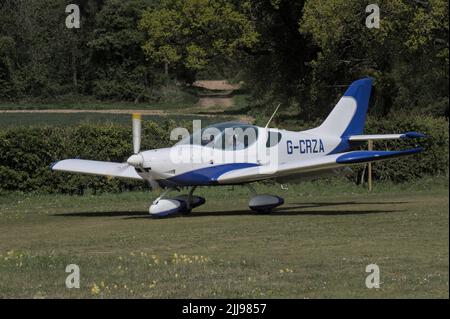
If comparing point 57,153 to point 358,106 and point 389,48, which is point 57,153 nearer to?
point 358,106

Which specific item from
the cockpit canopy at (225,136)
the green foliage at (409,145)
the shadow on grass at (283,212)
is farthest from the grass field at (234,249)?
the green foliage at (409,145)

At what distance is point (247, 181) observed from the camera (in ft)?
69.9

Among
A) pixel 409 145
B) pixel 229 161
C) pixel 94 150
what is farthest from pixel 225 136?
pixel 409 145

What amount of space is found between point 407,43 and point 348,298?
2870cm

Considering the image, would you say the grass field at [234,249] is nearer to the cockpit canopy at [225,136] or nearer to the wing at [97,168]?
the wing at [97,168]

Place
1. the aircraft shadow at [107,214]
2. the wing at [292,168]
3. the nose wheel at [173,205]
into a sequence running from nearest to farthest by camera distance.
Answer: the wing at [292,168]
the nose wheel at [173,205]
the aircraft shadow at [107,214]

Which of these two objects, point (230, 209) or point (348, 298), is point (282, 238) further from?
point (230, 209)

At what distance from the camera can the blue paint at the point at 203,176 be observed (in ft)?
68.6

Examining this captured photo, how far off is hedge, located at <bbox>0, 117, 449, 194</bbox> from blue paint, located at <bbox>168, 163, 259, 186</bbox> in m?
8.50

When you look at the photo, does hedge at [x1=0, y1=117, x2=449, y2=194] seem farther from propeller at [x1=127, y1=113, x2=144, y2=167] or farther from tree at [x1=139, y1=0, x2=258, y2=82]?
tree at [x1=139, y1=0, x2=258, y2=82]

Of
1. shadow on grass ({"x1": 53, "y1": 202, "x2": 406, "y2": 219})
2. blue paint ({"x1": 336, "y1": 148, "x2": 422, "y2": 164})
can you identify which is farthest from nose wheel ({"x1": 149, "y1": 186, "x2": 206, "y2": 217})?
blue paint ({"x1": 336, "y1": 148, "x2": 422, "y2": 164})

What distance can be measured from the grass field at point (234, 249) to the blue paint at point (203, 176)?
84cm

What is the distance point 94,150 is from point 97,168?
574 centimetres

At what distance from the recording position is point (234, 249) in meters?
14.8
